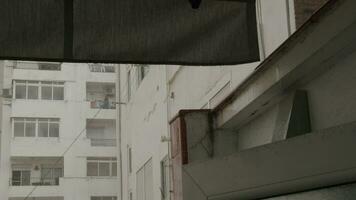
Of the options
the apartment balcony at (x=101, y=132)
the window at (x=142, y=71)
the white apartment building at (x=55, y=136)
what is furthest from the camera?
the apartment balcony at (x=101, y=132)

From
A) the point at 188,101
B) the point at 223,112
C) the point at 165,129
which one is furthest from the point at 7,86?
the point at 223,112

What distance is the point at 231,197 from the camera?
150 inches

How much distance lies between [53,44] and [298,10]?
126 inches

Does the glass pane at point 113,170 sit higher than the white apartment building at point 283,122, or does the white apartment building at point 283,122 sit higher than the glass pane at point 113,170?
the glass pane at point 113,170

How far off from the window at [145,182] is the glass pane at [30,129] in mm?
16788

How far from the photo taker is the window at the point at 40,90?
31984mm

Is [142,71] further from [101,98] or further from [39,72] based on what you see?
[101,98]

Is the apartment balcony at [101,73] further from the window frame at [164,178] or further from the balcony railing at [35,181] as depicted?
the window frame at [164,178]

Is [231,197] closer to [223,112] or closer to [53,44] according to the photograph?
[53,44]

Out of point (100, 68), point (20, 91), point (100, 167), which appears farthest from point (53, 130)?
point (100, 68)

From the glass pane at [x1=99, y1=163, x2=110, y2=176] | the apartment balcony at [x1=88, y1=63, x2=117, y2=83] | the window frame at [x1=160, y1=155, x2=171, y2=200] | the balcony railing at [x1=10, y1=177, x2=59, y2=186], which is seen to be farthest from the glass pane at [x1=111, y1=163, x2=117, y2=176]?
the window frame at [x1=160, y1=155, x2=171, y2=200]

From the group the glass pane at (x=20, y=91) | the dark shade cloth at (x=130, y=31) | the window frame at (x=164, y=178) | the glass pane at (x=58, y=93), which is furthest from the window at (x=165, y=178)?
the glass pane at (x=58, y=93)

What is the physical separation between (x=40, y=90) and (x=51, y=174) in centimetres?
409

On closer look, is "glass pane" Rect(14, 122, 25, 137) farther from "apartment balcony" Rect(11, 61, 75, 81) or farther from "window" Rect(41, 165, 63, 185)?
"apartment balcony" Rect(11, 61, 75, 81)
